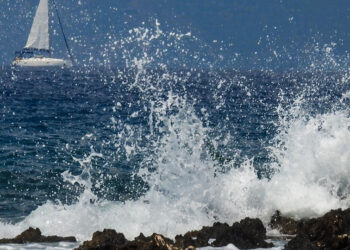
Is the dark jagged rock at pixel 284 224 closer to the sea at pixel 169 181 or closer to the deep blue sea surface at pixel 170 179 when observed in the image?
the sea at pixel 169 181

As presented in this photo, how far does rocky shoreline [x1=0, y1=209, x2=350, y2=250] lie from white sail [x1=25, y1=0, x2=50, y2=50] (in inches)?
5271

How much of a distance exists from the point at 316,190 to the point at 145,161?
9518 mm

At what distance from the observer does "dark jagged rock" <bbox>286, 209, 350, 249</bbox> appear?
370 inches

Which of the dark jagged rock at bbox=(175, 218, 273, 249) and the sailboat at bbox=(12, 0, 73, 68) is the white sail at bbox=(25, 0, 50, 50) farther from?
the dark jagged rock at bbox=(175, 218, 273, 249)

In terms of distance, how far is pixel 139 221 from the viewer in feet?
41.9

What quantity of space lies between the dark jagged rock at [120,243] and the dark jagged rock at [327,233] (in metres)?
2.02

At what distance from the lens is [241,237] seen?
33.4ft

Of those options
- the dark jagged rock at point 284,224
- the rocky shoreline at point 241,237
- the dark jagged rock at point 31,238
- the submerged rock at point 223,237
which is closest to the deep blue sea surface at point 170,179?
the dark jagged rock at point 284,224

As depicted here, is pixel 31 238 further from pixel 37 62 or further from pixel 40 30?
pixel 37 62

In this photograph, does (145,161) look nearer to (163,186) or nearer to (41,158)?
(41,158)

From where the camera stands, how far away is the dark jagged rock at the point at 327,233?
30.8 feet

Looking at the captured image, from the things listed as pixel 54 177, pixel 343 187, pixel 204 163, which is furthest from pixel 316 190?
pixel 54 177

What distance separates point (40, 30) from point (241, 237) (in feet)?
461

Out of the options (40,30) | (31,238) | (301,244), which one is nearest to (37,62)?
(40,30)
